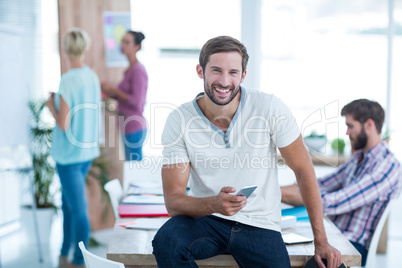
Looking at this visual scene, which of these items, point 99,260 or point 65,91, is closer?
point 99,260

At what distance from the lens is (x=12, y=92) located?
11.0 ft

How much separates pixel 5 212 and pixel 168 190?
2839mm

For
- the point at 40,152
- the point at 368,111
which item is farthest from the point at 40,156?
the point at 368,111

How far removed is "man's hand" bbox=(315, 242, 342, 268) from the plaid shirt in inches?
26.9

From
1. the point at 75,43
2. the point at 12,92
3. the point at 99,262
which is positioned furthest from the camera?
the point at 12,92

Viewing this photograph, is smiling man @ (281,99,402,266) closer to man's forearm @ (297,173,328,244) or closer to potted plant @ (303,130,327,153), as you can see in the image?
man's forearm @ (297,173,328,244)

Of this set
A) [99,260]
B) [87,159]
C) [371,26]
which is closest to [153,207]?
[99,260]

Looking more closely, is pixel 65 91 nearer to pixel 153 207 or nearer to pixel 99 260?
A: pixel 153 207

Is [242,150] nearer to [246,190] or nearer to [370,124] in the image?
[246,190]

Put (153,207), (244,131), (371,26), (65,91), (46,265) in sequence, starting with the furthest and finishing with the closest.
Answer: (371,26)
(46,265)
(65,91)
(153,207)
(244,131)

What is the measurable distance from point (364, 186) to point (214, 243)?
3.12ft

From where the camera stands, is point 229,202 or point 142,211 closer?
point 229,202

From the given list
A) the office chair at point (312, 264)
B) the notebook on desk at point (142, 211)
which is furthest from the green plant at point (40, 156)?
the office chair at point (312, 264)

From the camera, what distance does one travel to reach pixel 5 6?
3.83m
